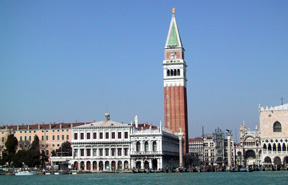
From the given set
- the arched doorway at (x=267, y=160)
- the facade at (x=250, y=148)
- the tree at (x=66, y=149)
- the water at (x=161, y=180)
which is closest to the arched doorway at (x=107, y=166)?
the tree at (x=66, y=149)

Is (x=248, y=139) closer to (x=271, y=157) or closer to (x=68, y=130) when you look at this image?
(x=271, y=157)

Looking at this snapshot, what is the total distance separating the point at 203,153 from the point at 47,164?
173 feet

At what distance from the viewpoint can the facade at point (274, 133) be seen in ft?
282

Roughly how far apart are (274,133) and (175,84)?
61.8 ft

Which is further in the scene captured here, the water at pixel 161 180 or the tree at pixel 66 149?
the tree at pixel 66 149

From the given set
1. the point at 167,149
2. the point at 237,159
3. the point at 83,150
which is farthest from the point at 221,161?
the point at 83,150

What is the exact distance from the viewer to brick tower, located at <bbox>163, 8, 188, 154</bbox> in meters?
91.9

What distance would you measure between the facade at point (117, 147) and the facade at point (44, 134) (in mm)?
18304

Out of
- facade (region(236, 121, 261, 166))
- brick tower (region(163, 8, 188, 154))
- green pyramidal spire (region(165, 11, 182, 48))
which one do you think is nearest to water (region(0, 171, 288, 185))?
brick tower (region(163, 8, 188, 154))

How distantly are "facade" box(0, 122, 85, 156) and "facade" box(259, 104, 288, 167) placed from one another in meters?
33.3

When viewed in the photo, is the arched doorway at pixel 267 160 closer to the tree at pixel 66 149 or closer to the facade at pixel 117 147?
the facade at pixel 117 147

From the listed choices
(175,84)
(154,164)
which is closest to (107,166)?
(154,164)

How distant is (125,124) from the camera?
77188 mm

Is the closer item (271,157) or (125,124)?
(125,124)
